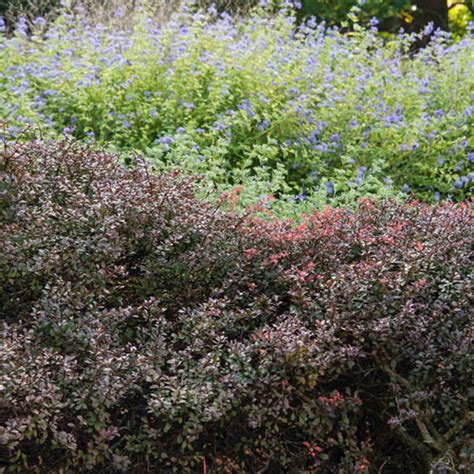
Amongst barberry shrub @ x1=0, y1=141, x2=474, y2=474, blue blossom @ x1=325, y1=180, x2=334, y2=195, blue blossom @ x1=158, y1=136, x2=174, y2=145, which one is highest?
barberry shrub @ x1=0, y1=141, x2=474, y2=474

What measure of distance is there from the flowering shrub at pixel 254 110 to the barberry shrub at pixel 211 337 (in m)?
2.18

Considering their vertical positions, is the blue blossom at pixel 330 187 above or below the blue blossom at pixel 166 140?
below

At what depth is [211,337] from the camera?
245 centimetres

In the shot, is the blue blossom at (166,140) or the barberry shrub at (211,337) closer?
the barberry shrub at (211,337)

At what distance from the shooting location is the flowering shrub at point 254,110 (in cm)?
539

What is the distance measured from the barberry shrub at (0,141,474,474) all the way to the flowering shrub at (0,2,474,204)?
218cm

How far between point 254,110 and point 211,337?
3400 mm

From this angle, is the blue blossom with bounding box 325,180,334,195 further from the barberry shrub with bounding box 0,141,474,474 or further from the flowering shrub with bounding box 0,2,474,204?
the barberry shrub with bounding box 0,141,474,474

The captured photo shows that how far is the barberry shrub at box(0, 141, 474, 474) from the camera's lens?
7.25 feet

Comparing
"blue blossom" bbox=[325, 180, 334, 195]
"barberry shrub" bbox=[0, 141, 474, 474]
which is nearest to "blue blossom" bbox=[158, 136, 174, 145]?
"blue blossom" bbox=[325, 180, 334, 195]

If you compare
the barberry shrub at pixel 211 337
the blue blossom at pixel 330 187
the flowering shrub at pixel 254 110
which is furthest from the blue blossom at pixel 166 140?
the barberry shrub at pixel 211 337

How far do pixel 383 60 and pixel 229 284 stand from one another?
197 inches

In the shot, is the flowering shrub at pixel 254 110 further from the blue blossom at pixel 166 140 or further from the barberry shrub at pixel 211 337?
the barberry shrub at pixel 211 337

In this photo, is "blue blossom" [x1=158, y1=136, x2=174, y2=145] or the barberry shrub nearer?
the barberry shrub
